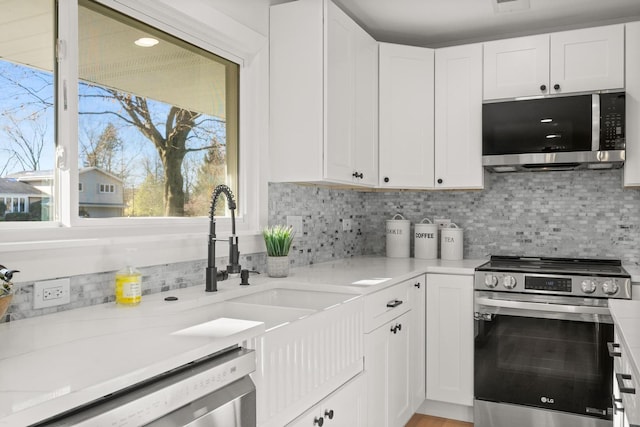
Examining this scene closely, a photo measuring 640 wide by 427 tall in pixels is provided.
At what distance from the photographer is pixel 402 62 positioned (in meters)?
3.53

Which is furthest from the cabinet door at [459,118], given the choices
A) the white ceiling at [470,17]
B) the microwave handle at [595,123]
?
the microwave handle at [595,123]

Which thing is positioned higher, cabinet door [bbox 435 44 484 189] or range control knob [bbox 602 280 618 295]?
cabinet door [bbox 435 44 484 189]

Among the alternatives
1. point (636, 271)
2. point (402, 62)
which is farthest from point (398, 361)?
point (402, 62)

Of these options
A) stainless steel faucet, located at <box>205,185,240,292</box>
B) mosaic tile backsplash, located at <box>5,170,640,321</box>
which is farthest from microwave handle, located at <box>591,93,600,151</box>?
stainless steel faucet, located at <box>205,185,240,292</box>

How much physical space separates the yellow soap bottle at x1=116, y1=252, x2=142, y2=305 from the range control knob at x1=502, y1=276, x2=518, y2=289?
2.08m

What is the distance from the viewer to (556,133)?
3.15 metres

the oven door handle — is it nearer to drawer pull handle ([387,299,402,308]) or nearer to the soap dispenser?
drawer pull handle ([387,299,402,308])

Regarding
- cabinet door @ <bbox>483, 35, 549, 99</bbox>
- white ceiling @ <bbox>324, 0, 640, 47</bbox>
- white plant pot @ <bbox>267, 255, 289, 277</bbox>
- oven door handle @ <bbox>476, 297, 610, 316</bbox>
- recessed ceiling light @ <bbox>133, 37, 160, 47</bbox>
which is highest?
white ceiling @ <bbox>324, 0, 640, 47</bbox>

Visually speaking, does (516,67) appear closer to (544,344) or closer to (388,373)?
(544,344)

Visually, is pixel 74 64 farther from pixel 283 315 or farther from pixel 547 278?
pixel 547 278

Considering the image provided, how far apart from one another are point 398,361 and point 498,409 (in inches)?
29.4

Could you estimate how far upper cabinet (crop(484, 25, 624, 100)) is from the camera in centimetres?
311

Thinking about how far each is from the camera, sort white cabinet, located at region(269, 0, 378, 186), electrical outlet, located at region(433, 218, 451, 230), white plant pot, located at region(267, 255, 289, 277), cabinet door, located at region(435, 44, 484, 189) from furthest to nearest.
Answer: electrical outlet, located at region(433, 218, 451, 230) → cabinet door, located at region(435, 44, 484, 189) → white cabinet, located at region(269, 0, 378, 186) → white plant pot, located at region(267, 255, 289, 277)

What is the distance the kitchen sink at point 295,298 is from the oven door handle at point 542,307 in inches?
44.2
